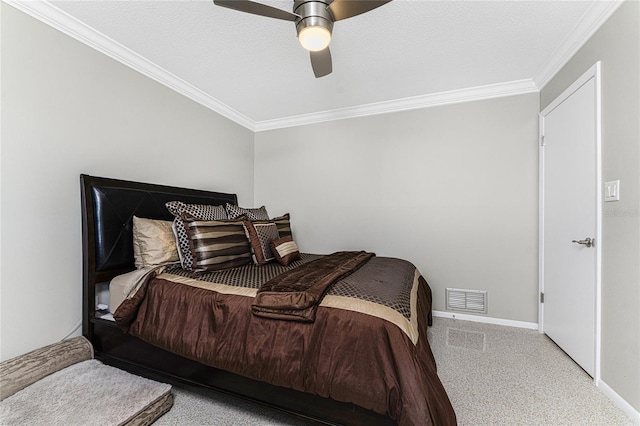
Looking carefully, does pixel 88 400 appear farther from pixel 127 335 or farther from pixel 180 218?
pixel 180 218

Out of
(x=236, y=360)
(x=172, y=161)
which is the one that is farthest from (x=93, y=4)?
(x=236, y=360)

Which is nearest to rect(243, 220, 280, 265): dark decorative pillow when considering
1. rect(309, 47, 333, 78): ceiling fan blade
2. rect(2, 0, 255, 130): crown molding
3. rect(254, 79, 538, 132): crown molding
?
rect(309, 47, 333, 78): ceiling fan blade

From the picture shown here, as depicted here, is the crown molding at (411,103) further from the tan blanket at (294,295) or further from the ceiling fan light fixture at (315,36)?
the tan blanket at (294,295)

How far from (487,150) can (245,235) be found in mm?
2687

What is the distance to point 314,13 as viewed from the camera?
157cm

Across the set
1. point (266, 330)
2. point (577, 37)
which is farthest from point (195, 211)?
point (577, 37)

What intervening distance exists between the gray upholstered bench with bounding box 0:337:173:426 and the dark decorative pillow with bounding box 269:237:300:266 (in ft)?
3.79

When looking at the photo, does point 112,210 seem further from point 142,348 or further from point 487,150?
point 487,150

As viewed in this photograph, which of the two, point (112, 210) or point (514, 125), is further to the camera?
point (514, 125)

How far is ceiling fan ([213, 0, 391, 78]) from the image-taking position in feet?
4.99

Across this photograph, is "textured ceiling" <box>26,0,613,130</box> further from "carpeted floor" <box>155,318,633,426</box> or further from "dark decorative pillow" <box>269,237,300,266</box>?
"carpeted floor" <box>155,318,633,426</box>

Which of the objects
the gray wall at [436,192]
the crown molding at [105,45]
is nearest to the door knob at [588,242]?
the gray wall at [436,192]

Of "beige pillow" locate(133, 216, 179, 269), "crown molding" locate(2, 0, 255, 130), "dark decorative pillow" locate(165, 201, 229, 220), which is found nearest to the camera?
"crown molding" locate(2, 0, 255, 130)

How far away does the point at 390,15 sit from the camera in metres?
1.92
